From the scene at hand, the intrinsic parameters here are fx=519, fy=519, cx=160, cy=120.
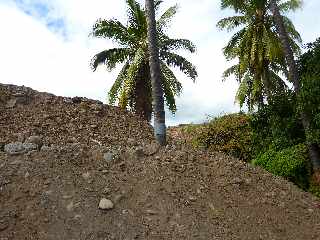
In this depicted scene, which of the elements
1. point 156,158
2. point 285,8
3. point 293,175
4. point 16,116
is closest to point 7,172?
point 156,158

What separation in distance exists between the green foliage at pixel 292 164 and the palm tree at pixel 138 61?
5.89m

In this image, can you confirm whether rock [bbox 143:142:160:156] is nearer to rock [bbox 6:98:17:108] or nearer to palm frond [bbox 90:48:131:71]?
rock [bbox 6:98:17:108]

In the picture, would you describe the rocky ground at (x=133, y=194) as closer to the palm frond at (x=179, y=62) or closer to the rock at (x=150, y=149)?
the rock at (x=150, y=149)

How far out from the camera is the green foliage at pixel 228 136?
30.9m

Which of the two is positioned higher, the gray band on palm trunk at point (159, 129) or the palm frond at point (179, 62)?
the palm frond at point (179, 62)

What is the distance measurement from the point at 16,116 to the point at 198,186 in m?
6.80

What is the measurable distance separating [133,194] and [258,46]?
21.0 m

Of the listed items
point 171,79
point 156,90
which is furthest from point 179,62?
point 156,90

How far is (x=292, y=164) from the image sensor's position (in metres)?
22.0

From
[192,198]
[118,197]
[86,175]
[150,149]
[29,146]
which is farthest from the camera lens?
[150,149]

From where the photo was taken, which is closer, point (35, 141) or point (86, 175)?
point (86, 175)

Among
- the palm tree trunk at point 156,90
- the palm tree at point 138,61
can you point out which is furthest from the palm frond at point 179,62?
the palm tree trunk at point 156,90

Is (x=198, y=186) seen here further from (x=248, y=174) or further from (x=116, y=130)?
(x=116, y=130)

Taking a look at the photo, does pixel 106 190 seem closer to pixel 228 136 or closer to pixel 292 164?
pixel 292 164
